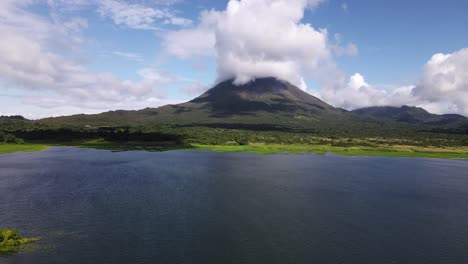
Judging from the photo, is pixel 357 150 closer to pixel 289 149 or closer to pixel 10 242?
pixel 289 149

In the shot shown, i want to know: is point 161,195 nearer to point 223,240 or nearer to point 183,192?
point 183,192

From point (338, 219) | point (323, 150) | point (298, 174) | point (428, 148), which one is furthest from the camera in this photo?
point (428, 148)

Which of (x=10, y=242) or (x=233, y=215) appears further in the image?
(x=233, y=215)

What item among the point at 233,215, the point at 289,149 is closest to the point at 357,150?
the point at 289,149

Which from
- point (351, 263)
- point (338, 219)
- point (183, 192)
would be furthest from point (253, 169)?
point (351, 263)

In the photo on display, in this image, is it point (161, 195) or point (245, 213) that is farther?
point (161, 195)

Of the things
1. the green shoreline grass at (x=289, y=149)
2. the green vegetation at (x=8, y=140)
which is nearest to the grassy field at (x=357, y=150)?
the green shoreline grass at (x=289, y=149)

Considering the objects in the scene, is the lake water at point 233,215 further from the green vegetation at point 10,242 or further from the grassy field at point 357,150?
the grassy field at point 357,150
